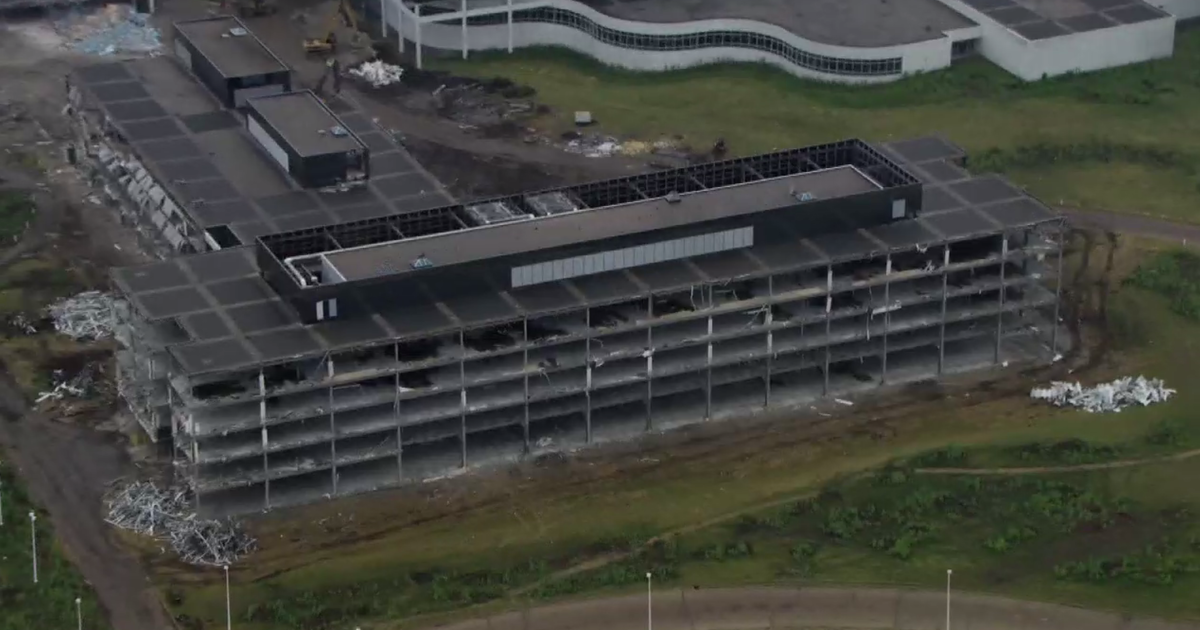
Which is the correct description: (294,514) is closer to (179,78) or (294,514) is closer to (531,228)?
(531,228)

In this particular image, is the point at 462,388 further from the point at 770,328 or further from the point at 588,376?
the point at 770,328

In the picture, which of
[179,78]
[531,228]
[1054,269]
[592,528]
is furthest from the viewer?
[179,78]

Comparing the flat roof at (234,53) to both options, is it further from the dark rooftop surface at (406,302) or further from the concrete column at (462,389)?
the concrete column at (462,389)

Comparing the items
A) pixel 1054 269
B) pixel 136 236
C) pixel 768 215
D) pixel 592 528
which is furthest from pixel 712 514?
pixel 136 236

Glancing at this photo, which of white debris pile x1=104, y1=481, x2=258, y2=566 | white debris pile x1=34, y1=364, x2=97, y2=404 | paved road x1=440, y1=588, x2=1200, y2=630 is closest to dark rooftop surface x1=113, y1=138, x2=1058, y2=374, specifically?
white debris pile x1=104, y1=481, x2=258, y2=566

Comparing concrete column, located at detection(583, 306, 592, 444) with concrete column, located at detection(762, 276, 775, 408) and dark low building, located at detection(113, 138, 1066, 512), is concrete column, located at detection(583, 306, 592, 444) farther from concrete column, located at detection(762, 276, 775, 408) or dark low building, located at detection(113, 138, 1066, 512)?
concrete column, located at detection(762, 276, 775, 408)

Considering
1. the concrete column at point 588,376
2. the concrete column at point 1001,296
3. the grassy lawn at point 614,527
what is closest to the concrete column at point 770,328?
the grassy lawn at point 614,527

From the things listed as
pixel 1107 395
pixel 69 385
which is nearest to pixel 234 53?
pixel 69 385
